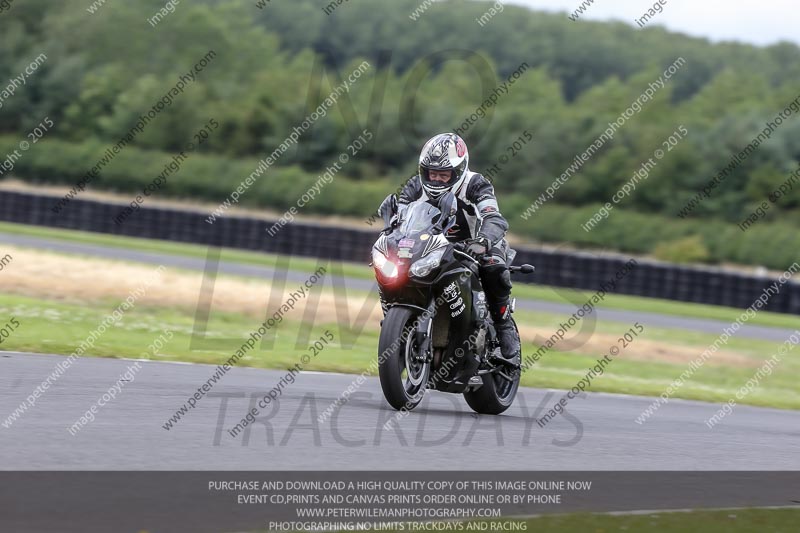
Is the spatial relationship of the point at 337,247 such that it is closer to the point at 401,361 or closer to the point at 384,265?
the point at 384,265

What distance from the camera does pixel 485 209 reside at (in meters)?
8.80

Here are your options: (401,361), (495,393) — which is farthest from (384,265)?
(495,393)

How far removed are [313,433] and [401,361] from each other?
3.44ft

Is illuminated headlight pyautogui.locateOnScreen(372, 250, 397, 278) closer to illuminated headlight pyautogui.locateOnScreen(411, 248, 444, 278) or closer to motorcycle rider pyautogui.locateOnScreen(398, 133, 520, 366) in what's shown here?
illuminated headlight pyautogui.locateOnScreen(411, 248, 444, 278)

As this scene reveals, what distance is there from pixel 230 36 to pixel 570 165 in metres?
33.4

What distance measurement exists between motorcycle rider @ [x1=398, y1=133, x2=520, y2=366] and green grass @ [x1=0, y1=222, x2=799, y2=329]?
1714 cm

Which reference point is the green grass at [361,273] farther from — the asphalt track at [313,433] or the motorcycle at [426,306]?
the motorcycle at [426,306]

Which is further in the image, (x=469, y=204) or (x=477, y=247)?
(x=469, y=204)

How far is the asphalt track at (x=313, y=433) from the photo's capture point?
6129 mm

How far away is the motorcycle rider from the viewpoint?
28.2 ft
